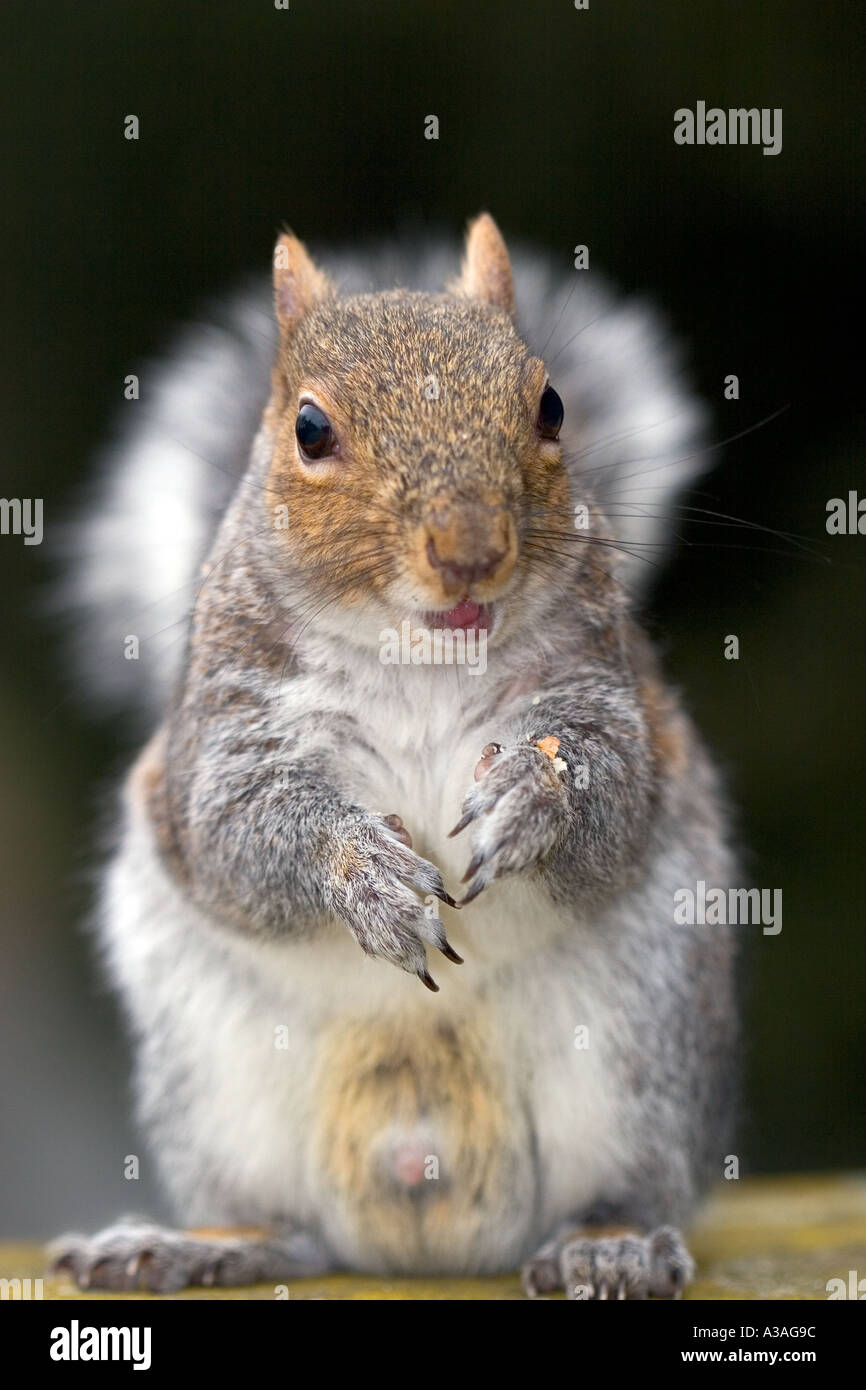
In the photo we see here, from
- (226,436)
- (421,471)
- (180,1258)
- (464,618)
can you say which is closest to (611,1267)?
(180,1258)

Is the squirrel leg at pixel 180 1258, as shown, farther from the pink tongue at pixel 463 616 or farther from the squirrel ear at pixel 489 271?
the squirrel ear at pixel 489 271

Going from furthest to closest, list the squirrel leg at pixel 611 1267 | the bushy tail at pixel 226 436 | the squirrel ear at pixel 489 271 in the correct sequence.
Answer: the bushy tail at pixel 226 436
the squirrel ear at pixel 489 271
the squirrel leg at pixel 611 1267

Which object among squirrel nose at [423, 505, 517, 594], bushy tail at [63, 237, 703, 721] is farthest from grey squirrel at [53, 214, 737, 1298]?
bushy tail at [63, 237, 703, 721]

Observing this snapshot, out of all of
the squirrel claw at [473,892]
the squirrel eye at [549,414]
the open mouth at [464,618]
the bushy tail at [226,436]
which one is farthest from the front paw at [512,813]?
the bushy tail at [226,436]

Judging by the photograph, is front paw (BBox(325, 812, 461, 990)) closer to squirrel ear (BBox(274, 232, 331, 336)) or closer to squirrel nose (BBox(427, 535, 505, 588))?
squirrel nose (BBox(427, 535, 505, 588))

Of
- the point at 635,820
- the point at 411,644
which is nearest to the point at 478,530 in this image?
the point at 411,644

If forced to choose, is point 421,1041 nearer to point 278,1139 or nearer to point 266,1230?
point 278,1139

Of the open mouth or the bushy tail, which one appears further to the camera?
the bushy tail
